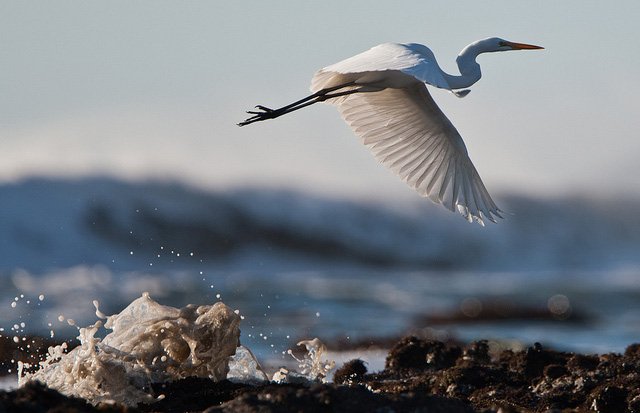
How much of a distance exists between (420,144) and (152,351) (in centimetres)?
335

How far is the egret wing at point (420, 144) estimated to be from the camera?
9.44m

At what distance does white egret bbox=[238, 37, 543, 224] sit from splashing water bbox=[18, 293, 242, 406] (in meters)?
2.38

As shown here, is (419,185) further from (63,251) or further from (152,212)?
(152,212)

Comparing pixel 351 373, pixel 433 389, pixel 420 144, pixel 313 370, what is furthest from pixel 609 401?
pixel 420 144

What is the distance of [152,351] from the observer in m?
7.25

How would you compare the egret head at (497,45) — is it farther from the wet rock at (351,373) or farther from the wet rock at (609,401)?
the wet rock at (609,401)

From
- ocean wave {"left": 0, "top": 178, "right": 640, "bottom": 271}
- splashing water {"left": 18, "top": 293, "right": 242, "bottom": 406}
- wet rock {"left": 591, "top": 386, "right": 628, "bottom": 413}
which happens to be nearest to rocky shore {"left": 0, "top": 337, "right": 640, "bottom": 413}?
wet rock {"left": 591, "top": 386, "right": 628, "bottom": 413}

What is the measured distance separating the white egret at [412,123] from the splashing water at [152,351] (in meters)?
2.38

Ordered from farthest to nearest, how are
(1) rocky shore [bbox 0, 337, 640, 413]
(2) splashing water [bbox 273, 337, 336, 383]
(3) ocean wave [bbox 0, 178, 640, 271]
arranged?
1. (3) ocean wave [bbox 0, 178, 640, 271]
2. (2) splashing water [bbox 273, 337, 336, 383]
3. (1) rocky shore [bbox 0, 337, 640, 413]

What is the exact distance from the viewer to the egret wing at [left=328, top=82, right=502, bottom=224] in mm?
9438

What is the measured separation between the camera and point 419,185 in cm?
971

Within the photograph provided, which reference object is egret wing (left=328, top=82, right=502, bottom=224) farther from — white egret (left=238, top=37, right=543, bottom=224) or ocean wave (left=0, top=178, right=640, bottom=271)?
ocean wave (left=0, top=178, right=640, bottom=271)

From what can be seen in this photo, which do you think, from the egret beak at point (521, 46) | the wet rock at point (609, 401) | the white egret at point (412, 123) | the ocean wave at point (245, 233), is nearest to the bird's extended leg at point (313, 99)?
the white egret at point (412, 123)

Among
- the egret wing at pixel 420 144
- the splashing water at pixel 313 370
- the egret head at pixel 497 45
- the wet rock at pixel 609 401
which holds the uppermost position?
the egret head at pixel 497 45
